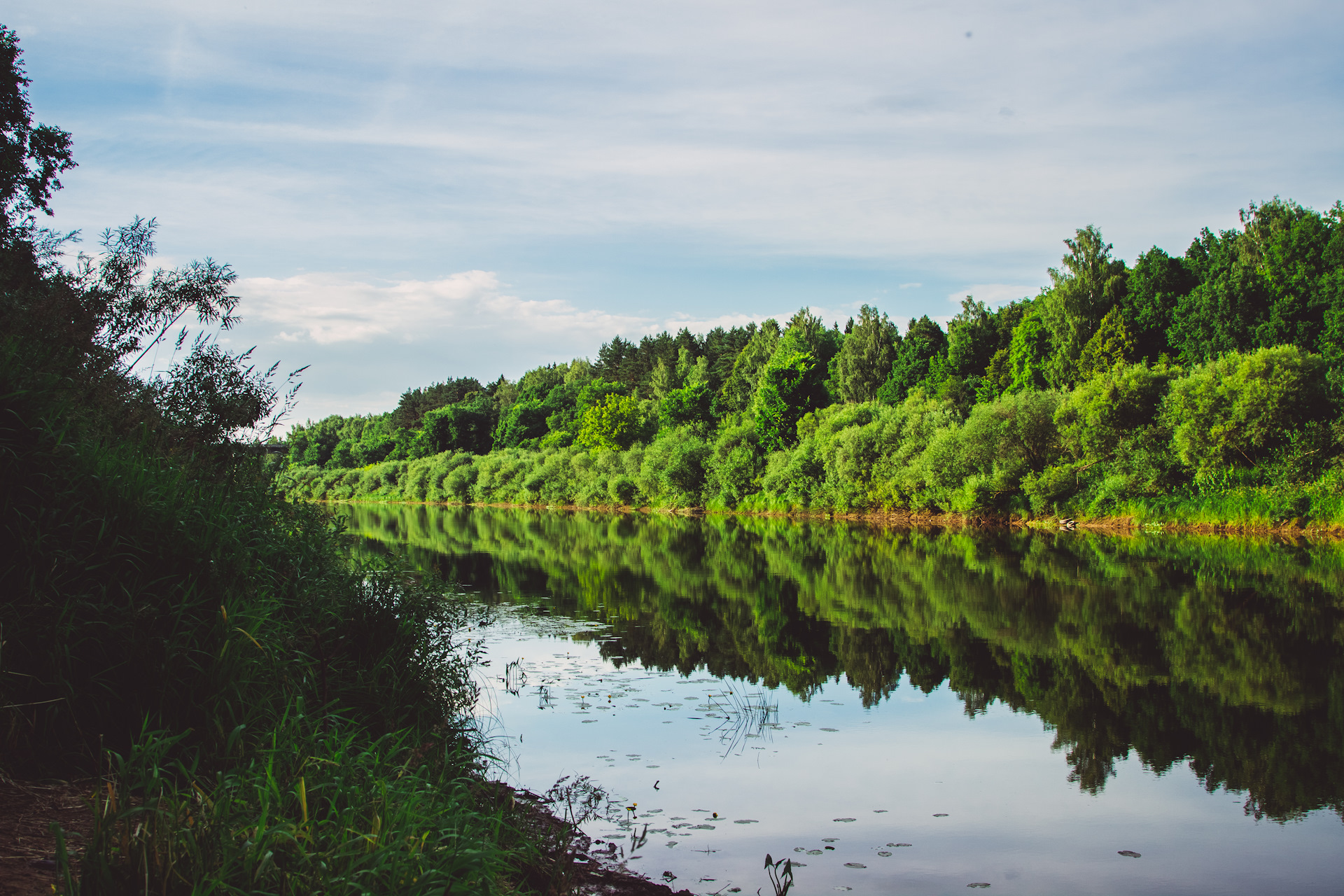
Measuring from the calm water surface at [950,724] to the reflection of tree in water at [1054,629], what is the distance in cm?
7

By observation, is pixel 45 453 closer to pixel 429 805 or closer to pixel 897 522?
pixel 429 805

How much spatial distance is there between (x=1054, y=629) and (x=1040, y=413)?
28.4m

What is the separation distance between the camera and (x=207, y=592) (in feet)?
21.8

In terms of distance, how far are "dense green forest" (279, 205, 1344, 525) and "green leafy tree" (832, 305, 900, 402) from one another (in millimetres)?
174

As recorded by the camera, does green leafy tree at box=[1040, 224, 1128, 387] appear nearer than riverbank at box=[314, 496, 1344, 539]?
No

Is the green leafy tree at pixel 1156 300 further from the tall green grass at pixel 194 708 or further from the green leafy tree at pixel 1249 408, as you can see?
the tall green grass at pixel 194 708

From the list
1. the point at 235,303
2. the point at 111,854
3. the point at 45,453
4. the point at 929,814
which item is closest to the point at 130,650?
the point at 45,453

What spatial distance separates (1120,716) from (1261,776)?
2.15m

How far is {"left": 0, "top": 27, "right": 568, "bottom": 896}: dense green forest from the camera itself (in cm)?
412

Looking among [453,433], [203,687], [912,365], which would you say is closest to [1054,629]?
[203,687]

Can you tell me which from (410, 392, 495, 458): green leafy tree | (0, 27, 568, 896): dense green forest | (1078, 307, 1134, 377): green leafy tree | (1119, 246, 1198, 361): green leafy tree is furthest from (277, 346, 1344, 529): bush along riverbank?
(410, 392, 495, 458): green leafy tree

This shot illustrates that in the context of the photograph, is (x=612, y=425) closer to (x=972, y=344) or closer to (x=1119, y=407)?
(x=972, y=344)

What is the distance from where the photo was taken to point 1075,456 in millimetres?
41250

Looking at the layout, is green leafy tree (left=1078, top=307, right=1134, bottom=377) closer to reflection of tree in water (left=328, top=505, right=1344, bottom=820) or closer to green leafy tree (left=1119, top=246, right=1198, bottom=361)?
green leafy tree (left=1119, top=246, right=1198, bottom=361)
